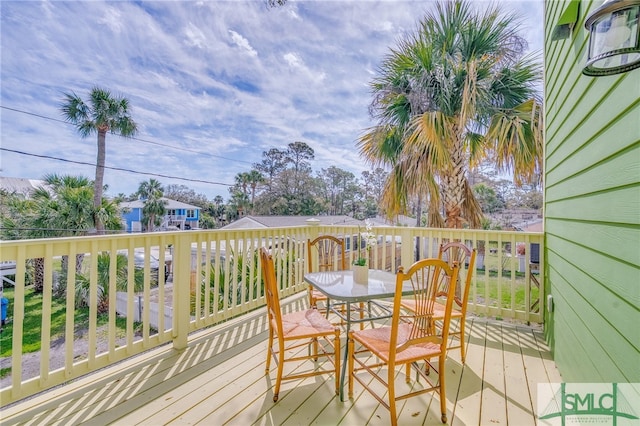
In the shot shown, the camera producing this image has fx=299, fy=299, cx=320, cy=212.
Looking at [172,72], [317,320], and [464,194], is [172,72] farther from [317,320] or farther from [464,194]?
[317,320]

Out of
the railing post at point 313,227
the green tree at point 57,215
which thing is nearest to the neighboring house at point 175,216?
the green tree at point 57,215

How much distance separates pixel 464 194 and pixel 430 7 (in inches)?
117

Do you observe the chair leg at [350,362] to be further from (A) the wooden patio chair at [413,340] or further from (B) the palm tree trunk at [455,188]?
(B) the palm tree trunk at [455,188]

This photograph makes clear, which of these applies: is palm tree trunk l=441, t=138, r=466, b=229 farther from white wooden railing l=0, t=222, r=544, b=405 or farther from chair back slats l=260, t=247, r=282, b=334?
chair back slats l=260, t=247, r=282, b=334

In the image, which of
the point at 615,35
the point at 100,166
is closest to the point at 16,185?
the point at 100,166

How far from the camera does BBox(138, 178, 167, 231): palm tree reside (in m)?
17.7

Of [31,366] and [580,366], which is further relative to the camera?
[31,366]

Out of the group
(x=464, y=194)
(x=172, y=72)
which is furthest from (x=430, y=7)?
(x=172, y=72)

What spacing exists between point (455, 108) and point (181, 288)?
14.6ft

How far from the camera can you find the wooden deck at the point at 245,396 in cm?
176

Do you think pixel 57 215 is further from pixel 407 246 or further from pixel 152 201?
pixel 407 246

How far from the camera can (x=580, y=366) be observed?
1.79 m

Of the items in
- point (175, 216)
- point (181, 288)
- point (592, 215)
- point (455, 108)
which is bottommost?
point (181, 288)

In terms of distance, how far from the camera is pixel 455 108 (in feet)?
15.0
